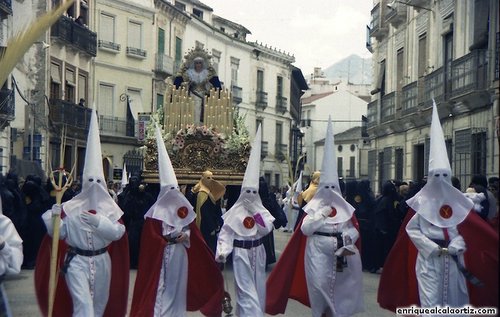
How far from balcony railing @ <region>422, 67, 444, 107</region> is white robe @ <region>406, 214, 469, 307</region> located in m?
13.5

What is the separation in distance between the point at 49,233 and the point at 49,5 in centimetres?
2198

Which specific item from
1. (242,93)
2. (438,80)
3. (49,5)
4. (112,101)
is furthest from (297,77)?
(438,80)

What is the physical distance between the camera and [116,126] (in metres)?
37.5

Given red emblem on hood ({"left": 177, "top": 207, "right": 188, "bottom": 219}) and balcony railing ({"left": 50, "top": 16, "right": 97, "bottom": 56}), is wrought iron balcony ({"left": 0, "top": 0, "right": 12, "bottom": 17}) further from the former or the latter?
red emblem on hood ({"left": 177, "top": 207, "right": 188, "bottom": 219})

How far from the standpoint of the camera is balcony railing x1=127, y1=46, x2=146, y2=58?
1513 inches

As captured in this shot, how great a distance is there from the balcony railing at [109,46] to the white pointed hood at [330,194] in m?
27.7

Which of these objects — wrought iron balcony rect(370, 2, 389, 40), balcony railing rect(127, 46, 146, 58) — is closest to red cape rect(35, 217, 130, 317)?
wrought iron balcony rect(370, 2, 389, 40)

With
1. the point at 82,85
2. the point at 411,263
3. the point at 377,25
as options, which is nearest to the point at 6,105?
the point at 82,85

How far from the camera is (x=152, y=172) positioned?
17.5 m

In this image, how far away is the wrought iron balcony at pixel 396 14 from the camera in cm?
2761

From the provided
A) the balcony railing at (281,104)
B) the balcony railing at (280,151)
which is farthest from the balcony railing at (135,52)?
the balcony railing at (281,104)

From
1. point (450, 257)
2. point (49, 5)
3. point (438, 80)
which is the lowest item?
point (450, 257)

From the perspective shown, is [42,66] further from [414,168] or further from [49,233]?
[49,233]

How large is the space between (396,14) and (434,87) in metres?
5.82
